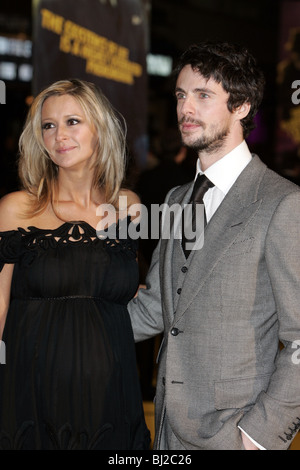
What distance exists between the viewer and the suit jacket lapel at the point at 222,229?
214 centimetres

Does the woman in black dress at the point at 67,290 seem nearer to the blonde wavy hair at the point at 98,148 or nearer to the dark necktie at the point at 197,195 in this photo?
the blonde wavy hair at the point at 98,148

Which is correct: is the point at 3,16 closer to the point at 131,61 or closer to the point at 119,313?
the point at 131,61

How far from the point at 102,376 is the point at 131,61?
12.9ft

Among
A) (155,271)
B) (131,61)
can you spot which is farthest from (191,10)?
(155,271)

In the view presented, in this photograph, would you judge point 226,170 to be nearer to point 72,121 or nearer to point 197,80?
point 197,80

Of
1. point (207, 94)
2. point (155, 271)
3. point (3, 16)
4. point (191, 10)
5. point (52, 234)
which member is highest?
point (191, 10)

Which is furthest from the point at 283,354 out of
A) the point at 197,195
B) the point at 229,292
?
the point at 197,195

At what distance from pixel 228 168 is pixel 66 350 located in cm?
95

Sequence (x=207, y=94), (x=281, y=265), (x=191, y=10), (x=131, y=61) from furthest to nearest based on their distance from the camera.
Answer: (x=191, y=10) < (x=131, y=61) < (x=207, y=94) < (x=281, y=265)

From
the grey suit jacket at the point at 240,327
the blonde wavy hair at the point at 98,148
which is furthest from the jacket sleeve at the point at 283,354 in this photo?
the blonde wavy hair at the point at 98,148

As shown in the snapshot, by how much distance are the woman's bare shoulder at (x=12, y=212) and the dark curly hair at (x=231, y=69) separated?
34.7 inches

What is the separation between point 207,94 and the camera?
2305 millimetres

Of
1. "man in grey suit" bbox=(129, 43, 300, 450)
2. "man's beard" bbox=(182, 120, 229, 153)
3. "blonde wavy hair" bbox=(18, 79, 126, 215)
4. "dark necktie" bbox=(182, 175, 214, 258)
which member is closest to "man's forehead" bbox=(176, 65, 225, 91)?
"man in grey suit" bbox=(129, 43, 300, 450)

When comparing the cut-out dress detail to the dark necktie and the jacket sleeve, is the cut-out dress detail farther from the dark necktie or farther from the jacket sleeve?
the jacket sleeve
